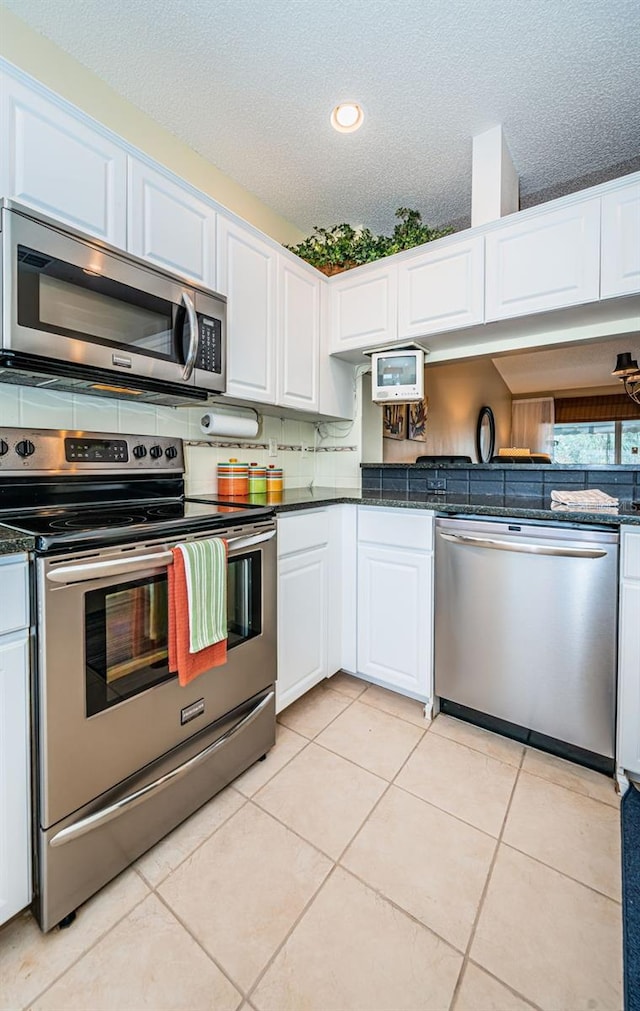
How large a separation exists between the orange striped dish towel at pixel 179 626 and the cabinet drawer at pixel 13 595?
1.11ft

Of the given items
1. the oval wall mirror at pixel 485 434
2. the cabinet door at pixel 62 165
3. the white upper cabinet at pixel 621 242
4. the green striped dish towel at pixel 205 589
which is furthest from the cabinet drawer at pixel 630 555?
the oval wall mirror at pixel 485 434

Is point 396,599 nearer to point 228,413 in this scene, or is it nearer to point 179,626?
point 179,626

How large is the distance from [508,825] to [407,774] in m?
0.35

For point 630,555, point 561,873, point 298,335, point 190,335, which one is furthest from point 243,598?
point 298,335

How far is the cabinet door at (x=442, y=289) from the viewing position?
196cm

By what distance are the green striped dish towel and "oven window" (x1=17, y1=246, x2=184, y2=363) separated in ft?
2.34

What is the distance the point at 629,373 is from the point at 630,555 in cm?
114

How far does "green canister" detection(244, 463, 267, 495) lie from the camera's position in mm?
2232

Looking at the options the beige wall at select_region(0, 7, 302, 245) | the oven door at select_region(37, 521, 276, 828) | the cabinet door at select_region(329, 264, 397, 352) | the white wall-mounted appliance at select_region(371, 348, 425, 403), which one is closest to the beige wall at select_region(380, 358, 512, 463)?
the white wall-mounted appliance at select_region(371, 348, 425, 403)

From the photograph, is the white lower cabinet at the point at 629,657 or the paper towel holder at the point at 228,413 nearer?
the white lower cabinet at the point at 629,657

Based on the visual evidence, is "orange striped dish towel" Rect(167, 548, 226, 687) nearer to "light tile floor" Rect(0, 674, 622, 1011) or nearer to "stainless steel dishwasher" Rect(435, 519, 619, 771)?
"light tile floor" Rect(0, 674, 622, 1011)

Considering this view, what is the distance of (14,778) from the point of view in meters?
0.97

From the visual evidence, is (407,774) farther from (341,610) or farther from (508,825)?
(341,610)

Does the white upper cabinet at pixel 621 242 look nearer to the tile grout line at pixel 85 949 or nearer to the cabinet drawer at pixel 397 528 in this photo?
the cabinet drawer at pixel 397 528
